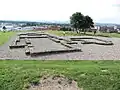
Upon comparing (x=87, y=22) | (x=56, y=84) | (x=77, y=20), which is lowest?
(x=56, y=84)

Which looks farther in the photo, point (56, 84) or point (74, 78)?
point (74, 78)

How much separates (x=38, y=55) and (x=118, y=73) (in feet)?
27.5

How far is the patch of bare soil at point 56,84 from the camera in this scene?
29.1 ft

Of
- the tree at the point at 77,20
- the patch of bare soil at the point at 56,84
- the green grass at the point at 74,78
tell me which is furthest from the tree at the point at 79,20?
the patch of bare soil at the point at 56,84

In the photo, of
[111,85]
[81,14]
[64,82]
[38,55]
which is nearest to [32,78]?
[64,82]

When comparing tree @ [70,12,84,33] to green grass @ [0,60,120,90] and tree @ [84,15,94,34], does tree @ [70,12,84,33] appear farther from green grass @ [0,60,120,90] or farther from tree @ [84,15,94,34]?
green grass @ [0,60,120,90]

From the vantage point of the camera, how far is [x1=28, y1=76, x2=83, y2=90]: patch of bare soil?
8.88 meters

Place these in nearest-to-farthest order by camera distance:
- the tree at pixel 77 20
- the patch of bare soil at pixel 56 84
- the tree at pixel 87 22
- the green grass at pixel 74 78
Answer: the patch of bare soil at pixel 56 84, the green grass at pixel 74 78, the tree at pixel 77 20, the tree at pixel 87 22

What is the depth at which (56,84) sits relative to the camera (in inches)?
356

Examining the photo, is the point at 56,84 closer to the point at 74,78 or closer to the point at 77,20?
the point at 74,78

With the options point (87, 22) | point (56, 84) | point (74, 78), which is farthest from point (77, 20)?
point (56, 84)

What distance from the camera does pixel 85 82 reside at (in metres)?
9.29

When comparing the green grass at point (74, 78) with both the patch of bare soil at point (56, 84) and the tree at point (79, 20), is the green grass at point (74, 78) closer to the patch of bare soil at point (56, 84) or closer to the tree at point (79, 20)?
the patch of bare soil at point (56, 84)

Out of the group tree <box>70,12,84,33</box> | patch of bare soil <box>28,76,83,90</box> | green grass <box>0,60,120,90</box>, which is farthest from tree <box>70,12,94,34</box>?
patch of bare soil <box>28,76,83,90</box>
